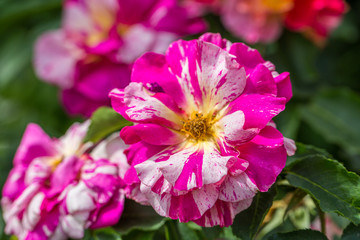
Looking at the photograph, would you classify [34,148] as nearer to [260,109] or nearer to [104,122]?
[104,122]

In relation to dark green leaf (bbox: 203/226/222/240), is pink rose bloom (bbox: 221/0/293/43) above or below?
above

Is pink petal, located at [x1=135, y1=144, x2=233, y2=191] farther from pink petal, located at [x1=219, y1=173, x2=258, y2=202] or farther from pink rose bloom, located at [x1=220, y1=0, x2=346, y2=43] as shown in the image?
pink rose bloom, located at [x1=220, y1=0, x2=346, y2=43]

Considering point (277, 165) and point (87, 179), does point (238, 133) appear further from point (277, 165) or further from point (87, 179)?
point (87, 179)

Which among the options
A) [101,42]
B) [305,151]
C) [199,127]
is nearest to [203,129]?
[199,127]

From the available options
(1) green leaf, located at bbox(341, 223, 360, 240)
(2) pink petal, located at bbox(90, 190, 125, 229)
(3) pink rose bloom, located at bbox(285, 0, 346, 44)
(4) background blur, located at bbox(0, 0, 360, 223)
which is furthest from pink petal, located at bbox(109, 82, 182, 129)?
(3) pink rose bloom, located at bbox(285, 0, 346, 44)

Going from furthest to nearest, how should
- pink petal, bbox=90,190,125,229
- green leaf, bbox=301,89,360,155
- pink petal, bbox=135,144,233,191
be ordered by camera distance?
1. green leaf, bbox=301,89,360,155
2. pink petal, bbox=90,190,125,229
3. pink petal, bbox=135,144,233,191

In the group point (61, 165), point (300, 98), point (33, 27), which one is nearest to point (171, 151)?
point (61, 165)
